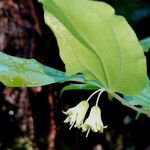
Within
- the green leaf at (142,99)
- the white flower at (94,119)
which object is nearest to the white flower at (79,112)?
the white flower at (94,119)

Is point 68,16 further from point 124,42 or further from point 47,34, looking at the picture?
point 47,34

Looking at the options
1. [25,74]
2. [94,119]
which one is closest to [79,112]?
[94,119]

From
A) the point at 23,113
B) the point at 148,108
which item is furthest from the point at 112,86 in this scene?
the point at 23,113

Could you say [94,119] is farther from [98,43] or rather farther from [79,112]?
[98,43]

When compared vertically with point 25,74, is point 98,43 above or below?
above

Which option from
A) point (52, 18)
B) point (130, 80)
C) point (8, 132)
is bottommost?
point (8, 132)
